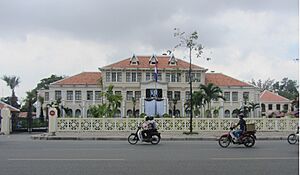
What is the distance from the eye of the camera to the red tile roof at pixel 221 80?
259 ft

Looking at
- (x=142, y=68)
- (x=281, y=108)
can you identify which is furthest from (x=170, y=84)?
(x=281, y=108)

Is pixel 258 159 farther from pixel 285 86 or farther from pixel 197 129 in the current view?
pixel 285 86

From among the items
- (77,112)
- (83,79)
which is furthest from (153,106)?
(77,112)

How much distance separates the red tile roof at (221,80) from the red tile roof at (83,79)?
20.8 metres

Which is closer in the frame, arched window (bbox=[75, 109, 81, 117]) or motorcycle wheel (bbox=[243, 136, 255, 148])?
motorcycle wheel (bbox=[243, 136, 255, 148])

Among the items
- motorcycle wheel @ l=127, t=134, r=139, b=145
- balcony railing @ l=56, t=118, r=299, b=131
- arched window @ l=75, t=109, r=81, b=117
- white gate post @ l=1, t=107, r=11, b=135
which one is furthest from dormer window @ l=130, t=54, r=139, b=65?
motorcycle wheel @ l=127, t=134, r=139, b=145

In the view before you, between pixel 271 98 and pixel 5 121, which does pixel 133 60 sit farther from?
pixel 5 121

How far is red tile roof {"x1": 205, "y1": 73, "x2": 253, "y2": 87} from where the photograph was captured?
79000 millimetres

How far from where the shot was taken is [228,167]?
10.8 meters

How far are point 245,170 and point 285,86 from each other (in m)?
125

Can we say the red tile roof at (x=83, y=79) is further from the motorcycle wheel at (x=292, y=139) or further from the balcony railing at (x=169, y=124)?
the motorcycle wheel at (x=292, y=139)

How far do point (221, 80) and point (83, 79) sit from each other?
26.1 meters

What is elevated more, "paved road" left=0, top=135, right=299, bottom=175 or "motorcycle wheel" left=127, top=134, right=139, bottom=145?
"paved road" left=0, top=135, right=299, bottom=175

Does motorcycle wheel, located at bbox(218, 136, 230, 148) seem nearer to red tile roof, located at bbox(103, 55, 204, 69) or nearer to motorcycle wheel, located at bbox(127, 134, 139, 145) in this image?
motorcycle wheel, located at bbox(127, 134, 139, 145)
